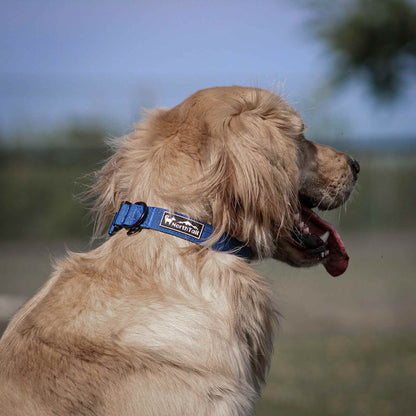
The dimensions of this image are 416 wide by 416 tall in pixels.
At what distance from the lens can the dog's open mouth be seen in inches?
117

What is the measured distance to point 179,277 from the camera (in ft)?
8.46

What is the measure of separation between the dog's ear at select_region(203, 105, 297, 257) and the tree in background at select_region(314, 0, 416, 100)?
61.7 feet

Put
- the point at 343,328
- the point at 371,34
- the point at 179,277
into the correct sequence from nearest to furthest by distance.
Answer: the point at 179,277
the point at 343,328
the point at 371,34

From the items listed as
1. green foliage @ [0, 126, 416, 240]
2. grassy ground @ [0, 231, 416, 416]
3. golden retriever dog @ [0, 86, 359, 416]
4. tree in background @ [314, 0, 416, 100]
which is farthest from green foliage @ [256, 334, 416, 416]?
tree in background @ [314, 0, 416, 100]

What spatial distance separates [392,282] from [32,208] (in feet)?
23.7

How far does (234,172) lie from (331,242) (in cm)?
80

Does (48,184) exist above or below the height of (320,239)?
below

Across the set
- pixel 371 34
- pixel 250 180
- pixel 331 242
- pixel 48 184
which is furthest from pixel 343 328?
A: pixel 371 34

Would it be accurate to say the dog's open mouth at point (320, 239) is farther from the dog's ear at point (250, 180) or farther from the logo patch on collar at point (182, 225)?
the logo patch on collar at point (182, 225)

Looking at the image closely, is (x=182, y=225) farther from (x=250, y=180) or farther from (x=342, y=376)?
(x=342, y=376)

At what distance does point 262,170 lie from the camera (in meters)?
2.67

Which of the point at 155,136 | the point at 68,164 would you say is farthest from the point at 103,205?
the point at 68,164

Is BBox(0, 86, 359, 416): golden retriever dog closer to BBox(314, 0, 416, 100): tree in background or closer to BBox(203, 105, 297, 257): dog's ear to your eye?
BBox(203, 105, 297, 257): dog's ear

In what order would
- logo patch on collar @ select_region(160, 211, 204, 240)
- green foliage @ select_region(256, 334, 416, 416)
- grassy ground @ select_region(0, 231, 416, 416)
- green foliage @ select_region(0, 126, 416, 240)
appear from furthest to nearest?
1. green foliage @ select_region(0, 126, 416, 240)
2. grassy ground @ select_region(0, 231, 416, 416)
3. green foliage @ select_region(256, 334, 416, 416)
4. logo patch on collar @ select_region(160, 211, 204, 240)
